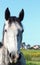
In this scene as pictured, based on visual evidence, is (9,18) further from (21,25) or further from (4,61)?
(4,61)

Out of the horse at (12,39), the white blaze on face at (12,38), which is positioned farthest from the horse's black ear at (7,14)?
the white blaze on face at (12,38)

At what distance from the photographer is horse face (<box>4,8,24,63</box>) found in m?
5.96

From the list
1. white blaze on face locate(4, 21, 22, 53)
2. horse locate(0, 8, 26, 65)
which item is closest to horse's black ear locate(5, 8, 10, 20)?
horse locate(0, 8, 26, 65)

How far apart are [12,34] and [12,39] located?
4.8 inches

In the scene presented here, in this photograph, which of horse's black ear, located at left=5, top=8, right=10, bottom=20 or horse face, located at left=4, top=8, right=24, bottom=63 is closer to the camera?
horse face, located at left=4, top=8, right=24, bottom=63

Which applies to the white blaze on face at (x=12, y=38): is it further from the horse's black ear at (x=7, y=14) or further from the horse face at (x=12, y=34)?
the horse's black ear at (x=7, y=14)

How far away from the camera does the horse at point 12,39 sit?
5.97 meters

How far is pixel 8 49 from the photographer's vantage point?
6141 mm

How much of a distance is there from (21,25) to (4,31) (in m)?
0.47

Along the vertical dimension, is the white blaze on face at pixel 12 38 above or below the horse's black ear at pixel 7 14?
below

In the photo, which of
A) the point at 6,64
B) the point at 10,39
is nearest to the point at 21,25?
the point at 10,39

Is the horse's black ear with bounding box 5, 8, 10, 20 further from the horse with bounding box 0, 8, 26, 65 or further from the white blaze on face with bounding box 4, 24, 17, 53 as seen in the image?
the white blaze on face with bounding box 4, 24, 17, 53

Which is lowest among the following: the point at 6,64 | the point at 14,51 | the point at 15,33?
the point at 6,64

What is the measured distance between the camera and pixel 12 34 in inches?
242
